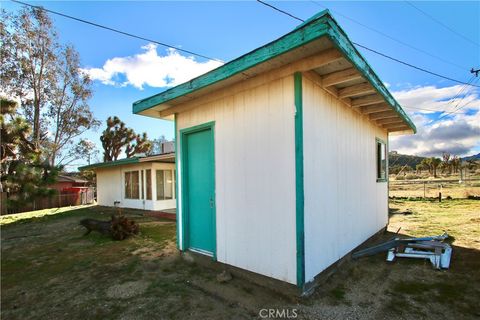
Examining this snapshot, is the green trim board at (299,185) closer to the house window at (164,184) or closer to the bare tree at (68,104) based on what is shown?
the house window at (164,184)

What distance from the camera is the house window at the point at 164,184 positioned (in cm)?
1166

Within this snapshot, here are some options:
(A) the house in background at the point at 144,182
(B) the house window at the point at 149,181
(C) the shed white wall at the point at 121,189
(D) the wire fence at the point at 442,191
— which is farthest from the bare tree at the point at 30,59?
(D) the wire fence at the point at 442,191

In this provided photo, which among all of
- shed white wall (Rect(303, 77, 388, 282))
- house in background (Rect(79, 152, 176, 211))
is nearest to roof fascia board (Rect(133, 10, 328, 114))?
shed white wall (Rect(303, 77, 388, 282))

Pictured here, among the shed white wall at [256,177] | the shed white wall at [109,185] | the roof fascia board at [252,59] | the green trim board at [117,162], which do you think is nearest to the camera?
the roof fascia board at [252,59]

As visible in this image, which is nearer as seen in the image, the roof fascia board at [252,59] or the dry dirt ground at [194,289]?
the roof fascia board at [252,59]

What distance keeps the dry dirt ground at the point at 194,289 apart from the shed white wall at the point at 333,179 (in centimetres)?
43

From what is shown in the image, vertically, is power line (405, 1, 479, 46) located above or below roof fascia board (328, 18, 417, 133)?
above

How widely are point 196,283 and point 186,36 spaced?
17.4 ft

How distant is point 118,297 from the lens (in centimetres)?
303

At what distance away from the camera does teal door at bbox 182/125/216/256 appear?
3.97 m

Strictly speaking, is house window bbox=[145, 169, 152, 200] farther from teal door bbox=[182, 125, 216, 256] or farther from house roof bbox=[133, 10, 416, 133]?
teal door bbox=[182, 125, 216, 256]

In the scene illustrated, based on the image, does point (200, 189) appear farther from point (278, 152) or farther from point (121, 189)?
point (121, 189)

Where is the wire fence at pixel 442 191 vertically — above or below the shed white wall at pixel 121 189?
below

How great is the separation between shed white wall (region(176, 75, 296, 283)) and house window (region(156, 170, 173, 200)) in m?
8.58
